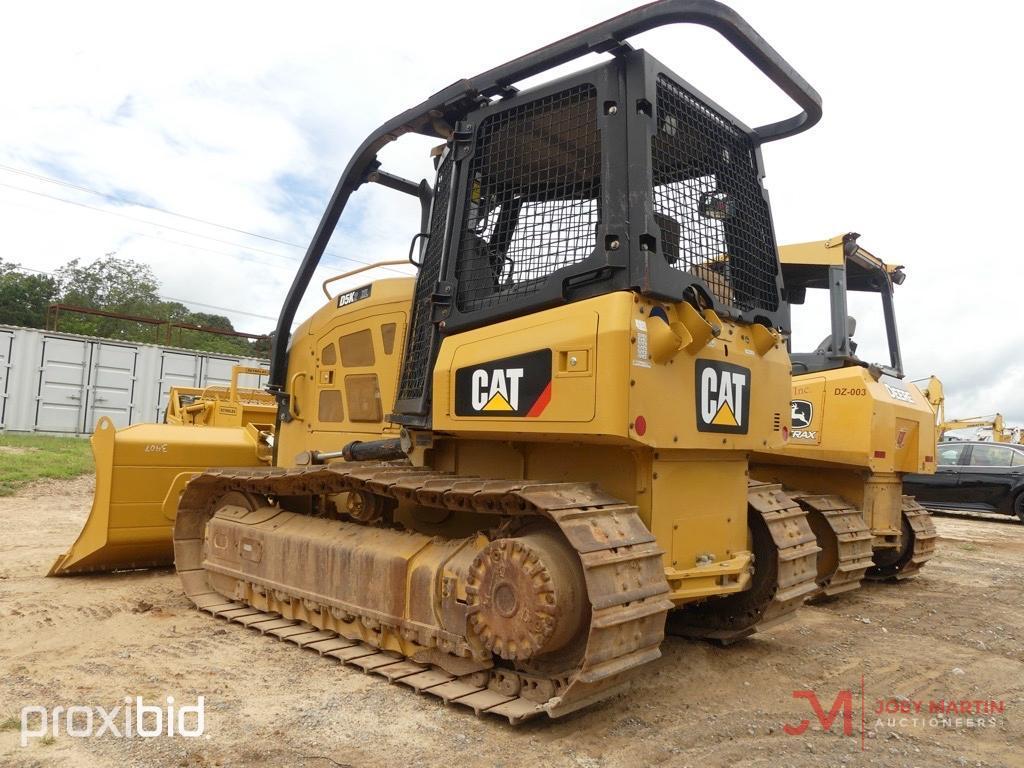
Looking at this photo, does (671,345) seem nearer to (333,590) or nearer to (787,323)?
(787,323)

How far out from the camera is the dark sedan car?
14703mm

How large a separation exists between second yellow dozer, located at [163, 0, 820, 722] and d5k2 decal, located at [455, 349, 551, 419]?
1 centimetres

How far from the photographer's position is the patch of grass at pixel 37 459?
42.5 ft

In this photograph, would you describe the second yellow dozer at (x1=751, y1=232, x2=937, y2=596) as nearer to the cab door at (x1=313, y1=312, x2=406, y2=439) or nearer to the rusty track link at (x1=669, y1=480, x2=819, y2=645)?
the rusty track link at (x1=669, y1=480, x2=819, y2=645)

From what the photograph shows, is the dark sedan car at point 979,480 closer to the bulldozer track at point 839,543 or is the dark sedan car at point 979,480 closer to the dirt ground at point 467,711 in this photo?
the bulldozer track at point 839,543

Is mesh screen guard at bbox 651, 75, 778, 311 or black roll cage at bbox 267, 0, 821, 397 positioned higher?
black roll cage at bbox 267, 0, 821, 397

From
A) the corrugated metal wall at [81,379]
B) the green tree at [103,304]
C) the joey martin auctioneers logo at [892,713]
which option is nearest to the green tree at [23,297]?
the green tree at [103,304]

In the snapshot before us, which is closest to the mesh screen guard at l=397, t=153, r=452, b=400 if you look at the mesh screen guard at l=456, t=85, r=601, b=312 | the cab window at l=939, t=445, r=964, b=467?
the mesh screen guard at l=456, t=85, r=601, b=312

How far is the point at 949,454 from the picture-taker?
15.3 m

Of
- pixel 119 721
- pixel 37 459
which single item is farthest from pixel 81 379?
pixel 119 721

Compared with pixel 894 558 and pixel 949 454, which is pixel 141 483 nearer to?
pixel 894 558

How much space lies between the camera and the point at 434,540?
14.5ft

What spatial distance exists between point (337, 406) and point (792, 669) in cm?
361

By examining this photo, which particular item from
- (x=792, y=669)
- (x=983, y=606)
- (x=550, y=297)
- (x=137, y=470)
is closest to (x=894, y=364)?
(x=983, y=606)
